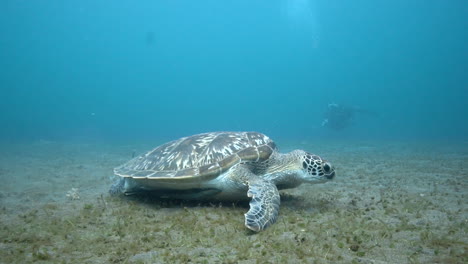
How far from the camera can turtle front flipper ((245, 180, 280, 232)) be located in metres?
3.97

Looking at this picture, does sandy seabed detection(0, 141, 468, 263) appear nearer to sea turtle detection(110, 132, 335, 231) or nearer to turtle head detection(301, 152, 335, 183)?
sea turtle detection(110, 132, 335, 231)

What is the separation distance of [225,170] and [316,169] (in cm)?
167

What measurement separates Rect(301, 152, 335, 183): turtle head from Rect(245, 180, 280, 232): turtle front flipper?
755 millimetres

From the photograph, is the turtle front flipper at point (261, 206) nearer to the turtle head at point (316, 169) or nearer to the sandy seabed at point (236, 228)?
the sandy seabed at point (236, 228)

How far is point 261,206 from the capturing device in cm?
432

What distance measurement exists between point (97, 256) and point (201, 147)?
2.81 meters

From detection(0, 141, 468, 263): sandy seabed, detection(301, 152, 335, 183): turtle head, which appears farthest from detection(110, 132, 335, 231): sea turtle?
detection(0, 141, 468, 263): sandy seabed

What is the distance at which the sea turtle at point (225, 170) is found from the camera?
16.7ft

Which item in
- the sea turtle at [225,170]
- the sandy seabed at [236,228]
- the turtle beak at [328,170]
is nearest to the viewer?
the sandy seabed at [236,228]

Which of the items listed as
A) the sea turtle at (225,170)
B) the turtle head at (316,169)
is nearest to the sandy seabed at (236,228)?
the sea turtle at (225,170)

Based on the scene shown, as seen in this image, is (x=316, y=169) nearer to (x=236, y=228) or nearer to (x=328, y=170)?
(x=328, y=170)

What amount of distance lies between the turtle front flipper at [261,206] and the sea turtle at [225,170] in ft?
0.06

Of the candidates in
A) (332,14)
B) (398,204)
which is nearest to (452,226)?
(398,204)

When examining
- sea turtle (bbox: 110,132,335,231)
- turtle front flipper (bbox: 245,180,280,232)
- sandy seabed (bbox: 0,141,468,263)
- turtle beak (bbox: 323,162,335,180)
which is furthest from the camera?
turtle beak (bbox: 323,162,335,180)
